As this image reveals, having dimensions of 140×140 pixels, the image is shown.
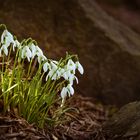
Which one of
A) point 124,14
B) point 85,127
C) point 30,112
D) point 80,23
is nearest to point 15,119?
point 30,112

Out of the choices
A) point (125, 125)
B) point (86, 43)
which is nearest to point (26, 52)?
point (125, 125)

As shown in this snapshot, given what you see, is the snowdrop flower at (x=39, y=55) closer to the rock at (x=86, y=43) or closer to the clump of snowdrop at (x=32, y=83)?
the clump of snowdrop at (x=32, y=83)

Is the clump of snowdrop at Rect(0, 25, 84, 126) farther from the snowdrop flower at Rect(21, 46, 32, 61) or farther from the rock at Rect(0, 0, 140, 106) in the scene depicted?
the rock at Rect(0, 0, 140, 106)

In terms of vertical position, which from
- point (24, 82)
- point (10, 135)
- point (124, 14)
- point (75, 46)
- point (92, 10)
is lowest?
point (10, 135)

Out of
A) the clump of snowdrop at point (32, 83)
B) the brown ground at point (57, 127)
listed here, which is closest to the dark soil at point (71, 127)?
the brown ground at point (57, 127)

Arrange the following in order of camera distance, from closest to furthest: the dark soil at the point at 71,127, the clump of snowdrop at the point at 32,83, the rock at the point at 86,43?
the dark soil at the point at 71,127, the clump of snowdrop at the point at 32,83, the rock at the point at 86,43

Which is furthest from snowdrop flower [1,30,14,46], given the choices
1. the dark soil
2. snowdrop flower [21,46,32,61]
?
the dark soil

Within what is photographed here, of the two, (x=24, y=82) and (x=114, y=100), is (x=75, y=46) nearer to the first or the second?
(x=114, y=100)
